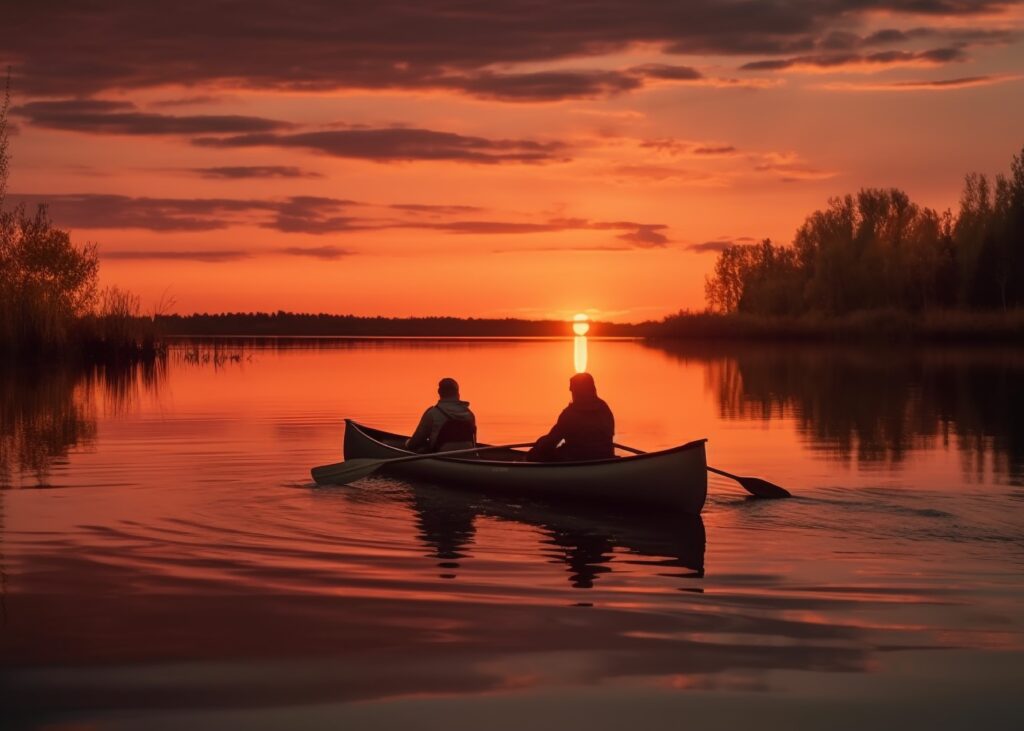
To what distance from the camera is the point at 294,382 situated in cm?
3931

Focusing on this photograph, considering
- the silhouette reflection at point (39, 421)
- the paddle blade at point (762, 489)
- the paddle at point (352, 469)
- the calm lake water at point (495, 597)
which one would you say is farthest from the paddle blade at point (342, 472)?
the paddle blade at point (762, 489)

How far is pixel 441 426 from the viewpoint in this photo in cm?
1556

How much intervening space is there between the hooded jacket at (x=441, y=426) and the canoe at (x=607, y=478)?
0.74 m

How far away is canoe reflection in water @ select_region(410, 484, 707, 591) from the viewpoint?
978 centimetres

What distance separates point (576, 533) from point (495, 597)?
325 cm

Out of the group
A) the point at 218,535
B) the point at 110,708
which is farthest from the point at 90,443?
the point at 110,708

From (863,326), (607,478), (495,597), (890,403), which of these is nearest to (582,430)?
(607,478)

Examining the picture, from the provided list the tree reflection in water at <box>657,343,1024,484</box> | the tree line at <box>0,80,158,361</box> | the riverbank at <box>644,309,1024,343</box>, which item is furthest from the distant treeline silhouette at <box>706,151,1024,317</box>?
the tree line at <box>0,80,158,361</box>

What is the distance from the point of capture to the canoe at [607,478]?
1226 centimetres

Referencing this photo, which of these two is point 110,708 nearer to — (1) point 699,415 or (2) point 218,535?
(2) point 218,535

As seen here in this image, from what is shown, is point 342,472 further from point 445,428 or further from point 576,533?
point 576,533

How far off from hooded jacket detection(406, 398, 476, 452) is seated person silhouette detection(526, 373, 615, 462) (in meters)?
2.09

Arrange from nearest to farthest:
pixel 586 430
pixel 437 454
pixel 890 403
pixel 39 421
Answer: pixel 586 430
pixel 437 454
pixel 39 421
pixel 890 403

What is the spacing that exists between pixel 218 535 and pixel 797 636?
607 centimetres
